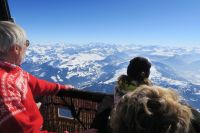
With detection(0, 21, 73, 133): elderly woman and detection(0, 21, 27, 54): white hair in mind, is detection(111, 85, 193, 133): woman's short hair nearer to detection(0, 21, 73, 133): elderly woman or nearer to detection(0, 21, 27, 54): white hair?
detection(0, 21, 73, 133): elderly woman

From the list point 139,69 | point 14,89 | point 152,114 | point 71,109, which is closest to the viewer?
point 152,114

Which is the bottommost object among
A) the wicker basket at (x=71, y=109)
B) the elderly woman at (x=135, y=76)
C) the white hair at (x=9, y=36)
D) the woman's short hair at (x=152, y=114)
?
the wicker basket at (x=71, y=109)

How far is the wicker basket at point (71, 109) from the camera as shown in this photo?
3930 millimetres

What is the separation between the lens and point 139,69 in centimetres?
347

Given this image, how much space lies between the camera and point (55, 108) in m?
4.36

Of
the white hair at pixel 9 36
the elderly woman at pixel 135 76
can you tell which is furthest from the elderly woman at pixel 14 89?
the elderly woman at pixel 135 76

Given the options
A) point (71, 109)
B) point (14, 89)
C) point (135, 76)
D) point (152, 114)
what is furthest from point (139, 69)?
point (152, 114)

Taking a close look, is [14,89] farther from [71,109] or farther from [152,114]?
[71,109]

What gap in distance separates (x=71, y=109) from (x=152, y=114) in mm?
2543

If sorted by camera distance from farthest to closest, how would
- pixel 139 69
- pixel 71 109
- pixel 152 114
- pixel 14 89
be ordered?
pixel 71 109 < pixel 139 69 < pixel 14 89 < pixel 152 114

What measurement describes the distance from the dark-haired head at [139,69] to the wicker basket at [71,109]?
333 mm

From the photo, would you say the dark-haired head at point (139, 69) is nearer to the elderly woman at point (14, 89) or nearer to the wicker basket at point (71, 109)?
the wicker basket at point (71, 109)

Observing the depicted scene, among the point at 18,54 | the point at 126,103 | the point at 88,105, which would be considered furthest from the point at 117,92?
the point at 126,103

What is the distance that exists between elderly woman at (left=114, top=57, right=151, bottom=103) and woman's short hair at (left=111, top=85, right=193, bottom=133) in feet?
5.44
